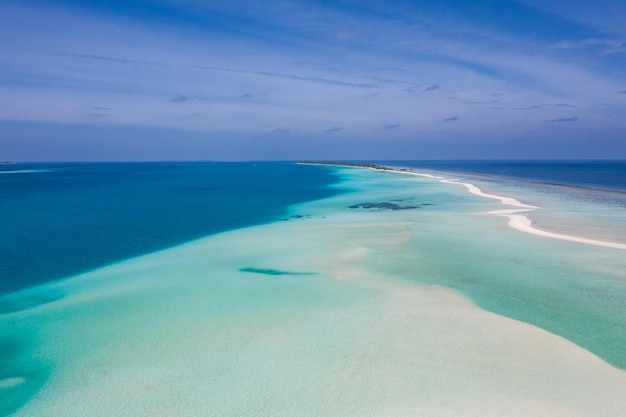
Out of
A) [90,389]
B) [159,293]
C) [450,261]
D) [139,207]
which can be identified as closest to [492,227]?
[450,261]

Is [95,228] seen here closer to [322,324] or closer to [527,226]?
[322,324]

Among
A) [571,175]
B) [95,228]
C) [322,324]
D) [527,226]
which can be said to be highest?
[571,175]

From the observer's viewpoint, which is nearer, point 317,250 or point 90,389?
point 90,389

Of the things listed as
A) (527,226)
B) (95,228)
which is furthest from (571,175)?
(95,228)

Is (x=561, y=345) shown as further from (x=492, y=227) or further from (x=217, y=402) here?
(x=492, y=227)

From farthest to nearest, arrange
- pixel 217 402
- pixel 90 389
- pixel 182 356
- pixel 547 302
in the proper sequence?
pixel 547 302
pixel 182 356
pixel 90 389
pixel 217 402

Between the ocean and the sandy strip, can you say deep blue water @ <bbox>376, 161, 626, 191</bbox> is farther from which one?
the ocean

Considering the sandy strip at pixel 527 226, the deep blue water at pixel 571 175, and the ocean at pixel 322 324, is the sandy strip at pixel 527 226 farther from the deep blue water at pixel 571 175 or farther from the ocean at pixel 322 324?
the deep blue water at pixel 571 175

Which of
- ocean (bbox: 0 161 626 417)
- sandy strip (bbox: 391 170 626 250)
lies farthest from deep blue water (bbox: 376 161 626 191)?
ocean (bbox: 0 161 626 417)
